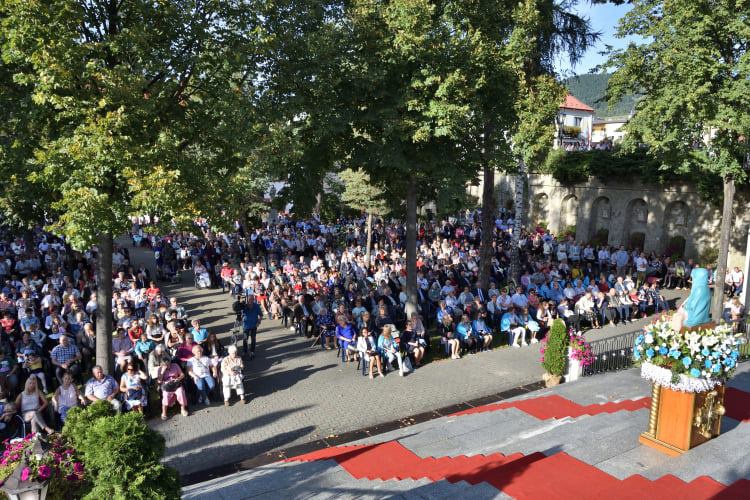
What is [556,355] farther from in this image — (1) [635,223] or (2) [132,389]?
(1) [635,223]

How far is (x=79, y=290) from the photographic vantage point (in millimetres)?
15062

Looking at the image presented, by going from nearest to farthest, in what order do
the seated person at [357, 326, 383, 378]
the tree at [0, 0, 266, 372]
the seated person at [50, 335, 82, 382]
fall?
1. the tree at [0, 0, 266, 372]
2. the seated person at [50, 335, 82, 382]
3. the seated person at [357, 326, 383, 378]

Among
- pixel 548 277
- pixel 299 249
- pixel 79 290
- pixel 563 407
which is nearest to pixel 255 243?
pixel 299 249

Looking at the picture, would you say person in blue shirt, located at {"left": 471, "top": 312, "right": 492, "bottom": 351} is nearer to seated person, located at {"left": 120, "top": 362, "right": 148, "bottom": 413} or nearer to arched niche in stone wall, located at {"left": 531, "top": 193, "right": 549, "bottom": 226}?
seated person, located at {"left": 120, "top": 362, "right": 148, "bottom": 413}

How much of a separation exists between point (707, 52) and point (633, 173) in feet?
45.4

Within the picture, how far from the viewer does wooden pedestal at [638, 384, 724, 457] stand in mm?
6520

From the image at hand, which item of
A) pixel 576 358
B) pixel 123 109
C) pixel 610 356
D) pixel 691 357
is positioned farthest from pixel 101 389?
pixel 610 356

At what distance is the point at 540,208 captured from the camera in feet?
109

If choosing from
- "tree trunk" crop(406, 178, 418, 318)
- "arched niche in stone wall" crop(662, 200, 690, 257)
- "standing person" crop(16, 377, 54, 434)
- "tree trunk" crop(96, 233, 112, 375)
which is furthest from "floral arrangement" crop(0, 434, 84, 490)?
"arched niche in stone wall" crop(662, 200, 690, 257)

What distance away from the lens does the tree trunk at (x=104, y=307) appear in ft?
33.6

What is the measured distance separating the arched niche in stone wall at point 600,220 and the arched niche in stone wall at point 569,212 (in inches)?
44.5

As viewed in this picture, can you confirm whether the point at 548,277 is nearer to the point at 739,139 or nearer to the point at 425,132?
the point at 739,139

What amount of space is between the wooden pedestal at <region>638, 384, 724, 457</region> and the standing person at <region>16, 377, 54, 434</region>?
8959 mm

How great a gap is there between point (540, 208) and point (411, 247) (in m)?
20.9
